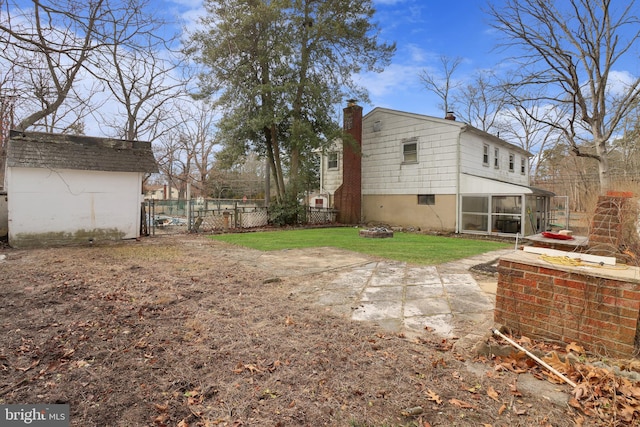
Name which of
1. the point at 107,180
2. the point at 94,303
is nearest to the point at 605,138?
the point at 94,303

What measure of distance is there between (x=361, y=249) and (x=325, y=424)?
284 inches

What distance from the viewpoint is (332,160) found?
18.5 meters

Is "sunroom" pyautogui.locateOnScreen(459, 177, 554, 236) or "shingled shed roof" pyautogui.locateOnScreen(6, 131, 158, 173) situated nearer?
"shingled shed roof" pyautogui.locateOnScreen(6, 131, 158, 173)

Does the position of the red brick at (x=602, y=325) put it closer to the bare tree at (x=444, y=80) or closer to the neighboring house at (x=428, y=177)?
the neighboring house at (x=428, y=177)

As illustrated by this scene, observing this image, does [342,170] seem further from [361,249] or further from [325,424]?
[325,424]

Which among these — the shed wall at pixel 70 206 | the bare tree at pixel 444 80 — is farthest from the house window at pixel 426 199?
the bare tree at pixel 444 80

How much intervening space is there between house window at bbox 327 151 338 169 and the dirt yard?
14.5m

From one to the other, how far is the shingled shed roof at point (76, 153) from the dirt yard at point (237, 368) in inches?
256

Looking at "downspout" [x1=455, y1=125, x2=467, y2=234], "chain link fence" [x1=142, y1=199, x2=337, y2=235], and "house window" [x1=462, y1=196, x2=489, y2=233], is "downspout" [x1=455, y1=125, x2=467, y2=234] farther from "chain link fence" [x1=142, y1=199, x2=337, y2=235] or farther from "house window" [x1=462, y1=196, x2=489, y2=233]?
"chain link fence" [x1=142, y1=199, x2=337, y2=235]

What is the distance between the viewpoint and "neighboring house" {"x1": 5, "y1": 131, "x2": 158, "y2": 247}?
358 inches

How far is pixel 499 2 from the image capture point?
11367mm

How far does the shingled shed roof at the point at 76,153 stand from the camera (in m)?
9.12

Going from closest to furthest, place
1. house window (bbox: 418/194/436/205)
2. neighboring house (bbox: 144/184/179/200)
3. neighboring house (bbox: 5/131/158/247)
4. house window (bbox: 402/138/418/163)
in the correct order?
neighboring house (bbox: 5/131/158/247) → house window (bbox: 418/194/436/205) → house window (bbox: 402/138/418/163) → neighboring house (bbox: 144/184/179/200)

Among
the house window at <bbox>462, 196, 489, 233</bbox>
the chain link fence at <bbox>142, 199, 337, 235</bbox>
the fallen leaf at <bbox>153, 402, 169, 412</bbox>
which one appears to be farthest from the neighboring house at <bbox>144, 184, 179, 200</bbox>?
the fallen leaf at <bbox>153, 402, 169, 412</bbox>
